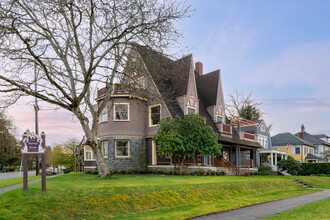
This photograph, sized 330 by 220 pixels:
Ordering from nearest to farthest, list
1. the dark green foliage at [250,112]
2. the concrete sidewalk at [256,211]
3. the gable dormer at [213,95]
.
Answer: the concrete sidewalk at [256,211], the gable dormer at [213,95], the dark green foliage at [250,112]

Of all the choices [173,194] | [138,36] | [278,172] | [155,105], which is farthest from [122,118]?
[278,172]

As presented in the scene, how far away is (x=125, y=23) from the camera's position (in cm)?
1483

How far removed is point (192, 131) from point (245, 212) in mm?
10949

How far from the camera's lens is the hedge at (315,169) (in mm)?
34281

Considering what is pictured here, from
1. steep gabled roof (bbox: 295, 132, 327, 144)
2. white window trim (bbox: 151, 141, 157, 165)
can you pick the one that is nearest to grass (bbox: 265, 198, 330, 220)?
white window trim (bbox: 151, 141, 157, 165)

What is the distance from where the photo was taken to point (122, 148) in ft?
80.0

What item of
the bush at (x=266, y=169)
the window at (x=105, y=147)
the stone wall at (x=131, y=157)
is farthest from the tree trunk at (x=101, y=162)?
the bush at (x=266, y=169)

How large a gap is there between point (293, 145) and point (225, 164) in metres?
32.6

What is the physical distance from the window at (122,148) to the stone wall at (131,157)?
34 centimetres

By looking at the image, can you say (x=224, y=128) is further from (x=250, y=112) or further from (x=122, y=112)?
(x=250, y=112)

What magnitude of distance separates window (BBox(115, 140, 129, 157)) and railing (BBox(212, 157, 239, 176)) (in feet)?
26.8

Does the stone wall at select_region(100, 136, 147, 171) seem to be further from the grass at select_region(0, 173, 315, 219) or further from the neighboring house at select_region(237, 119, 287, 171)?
the neighboring house at select_region(237, 119, 287, 171)

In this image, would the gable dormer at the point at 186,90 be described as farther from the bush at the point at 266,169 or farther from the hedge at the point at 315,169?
the hedge at the point at 315,169

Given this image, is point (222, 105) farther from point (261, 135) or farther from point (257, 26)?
point (257, 26)
